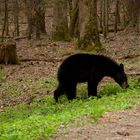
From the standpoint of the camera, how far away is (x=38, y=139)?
840 cm

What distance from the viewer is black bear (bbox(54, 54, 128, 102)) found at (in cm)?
1347

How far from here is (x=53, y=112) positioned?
12.4m

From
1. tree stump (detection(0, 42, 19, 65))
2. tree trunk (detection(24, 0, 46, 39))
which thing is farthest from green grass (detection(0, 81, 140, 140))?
tree trunk (detection(24, 0, 46, 39))

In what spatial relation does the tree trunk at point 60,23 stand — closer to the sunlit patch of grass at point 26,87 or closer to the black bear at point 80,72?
the sunlit patch of grass at point 26,87

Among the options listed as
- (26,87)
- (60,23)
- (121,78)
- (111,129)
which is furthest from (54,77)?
(60,23)

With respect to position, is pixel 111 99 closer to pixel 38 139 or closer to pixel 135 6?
pixel 38 139

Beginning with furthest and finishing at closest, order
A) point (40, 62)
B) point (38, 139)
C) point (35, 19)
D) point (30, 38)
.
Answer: point (35, 19), point (30, 38), point (40, 62), point (38, 139)

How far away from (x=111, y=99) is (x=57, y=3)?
21.2 meters

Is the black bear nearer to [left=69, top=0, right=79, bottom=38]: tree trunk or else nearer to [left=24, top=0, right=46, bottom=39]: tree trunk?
[left=69, top=0, right=79, bottom=38]: tree trunk

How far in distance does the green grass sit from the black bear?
0.33 m

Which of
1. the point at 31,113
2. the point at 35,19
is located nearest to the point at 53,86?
the point at 31,113

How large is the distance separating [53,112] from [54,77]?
230 inches

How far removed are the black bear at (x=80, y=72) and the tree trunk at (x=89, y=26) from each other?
9572mm

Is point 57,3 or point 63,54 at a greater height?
point 57,3
